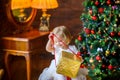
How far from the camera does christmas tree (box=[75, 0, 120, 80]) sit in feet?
9.78

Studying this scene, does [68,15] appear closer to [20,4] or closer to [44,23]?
[44,23]

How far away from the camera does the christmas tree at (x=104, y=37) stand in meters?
2.98

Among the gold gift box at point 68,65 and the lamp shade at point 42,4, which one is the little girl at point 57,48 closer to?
the gold gift box at point 68,65

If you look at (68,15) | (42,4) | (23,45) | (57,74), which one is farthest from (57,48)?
(68,15)

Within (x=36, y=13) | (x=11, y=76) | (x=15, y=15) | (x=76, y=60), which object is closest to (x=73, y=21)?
(x=36, y=13)

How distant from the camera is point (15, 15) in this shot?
13.5 ft

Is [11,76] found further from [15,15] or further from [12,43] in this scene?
[15,15]

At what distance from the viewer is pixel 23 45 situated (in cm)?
387

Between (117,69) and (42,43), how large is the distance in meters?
1.45

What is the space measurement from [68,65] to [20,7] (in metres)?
1.41

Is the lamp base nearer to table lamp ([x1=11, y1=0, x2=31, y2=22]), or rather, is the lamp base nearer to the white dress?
table lamp ([x1=11, y1=0, x2=31, y2=22])

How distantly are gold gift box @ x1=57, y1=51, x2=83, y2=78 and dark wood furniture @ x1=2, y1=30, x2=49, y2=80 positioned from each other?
794mm

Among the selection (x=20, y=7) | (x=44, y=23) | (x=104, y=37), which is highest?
(x=20, y=7)

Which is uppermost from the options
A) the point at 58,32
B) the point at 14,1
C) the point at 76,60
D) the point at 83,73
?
the point at 14,1
